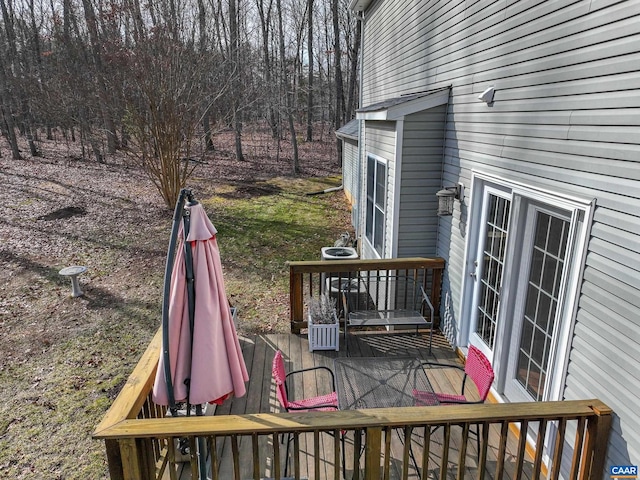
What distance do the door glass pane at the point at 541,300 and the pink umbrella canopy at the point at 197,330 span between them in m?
2.36

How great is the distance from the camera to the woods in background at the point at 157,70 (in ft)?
38.2

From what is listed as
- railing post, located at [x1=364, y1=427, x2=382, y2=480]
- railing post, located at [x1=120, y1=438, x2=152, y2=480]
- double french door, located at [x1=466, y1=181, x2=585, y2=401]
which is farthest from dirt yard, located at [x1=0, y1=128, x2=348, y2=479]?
double french door, located at [x1=466, y1=181, x2=585, y2=401]

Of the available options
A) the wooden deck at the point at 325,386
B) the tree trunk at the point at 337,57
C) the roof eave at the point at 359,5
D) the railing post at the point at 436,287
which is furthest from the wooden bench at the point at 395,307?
the tree trunk at the point at 337,57

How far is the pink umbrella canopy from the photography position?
2674 millimetres

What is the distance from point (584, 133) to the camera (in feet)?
8.38

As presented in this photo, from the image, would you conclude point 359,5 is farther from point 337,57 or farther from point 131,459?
point 337,57

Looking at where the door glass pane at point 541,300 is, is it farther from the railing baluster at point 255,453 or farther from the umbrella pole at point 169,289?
the umbrella pole at point 169,289

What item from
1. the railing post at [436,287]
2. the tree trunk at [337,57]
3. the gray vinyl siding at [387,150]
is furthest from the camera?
the tree trunk at [337,57]

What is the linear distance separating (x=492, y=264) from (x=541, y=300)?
2.50ft

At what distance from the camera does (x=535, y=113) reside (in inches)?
120

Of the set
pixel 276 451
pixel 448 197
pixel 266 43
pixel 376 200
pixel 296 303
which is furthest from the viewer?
pixel 266 43

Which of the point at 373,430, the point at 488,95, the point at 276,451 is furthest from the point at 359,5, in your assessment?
the point at 276,451

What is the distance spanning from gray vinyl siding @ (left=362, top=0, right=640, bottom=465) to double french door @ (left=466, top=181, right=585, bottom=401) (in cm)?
14

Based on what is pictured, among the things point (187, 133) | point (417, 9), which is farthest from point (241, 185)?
point (417, 9)
